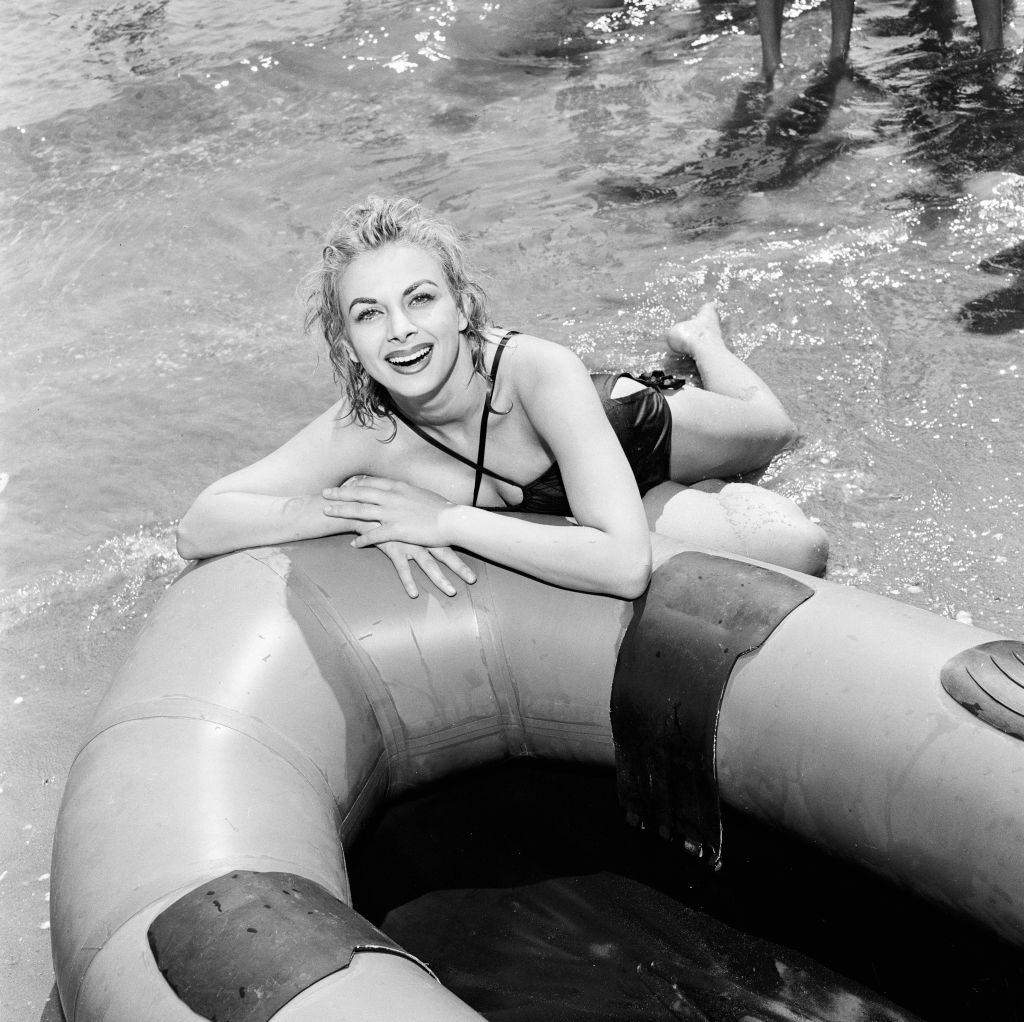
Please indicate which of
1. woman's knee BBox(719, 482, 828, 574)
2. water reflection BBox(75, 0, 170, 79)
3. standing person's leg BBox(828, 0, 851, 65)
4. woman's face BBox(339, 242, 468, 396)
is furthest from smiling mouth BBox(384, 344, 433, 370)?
water reflection BBox(75, 0, 170, 79)

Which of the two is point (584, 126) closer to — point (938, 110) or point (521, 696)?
point (938, 110)

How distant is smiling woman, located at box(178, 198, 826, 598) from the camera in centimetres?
261

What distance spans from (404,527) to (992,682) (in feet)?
4.13

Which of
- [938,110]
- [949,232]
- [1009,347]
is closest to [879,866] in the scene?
[1009,347]

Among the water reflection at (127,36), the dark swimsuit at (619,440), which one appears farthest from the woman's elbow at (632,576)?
the water reflection at (127,36)

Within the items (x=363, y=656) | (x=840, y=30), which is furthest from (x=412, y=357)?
(x=840, y=30)

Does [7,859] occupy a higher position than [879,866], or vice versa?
[879,866]

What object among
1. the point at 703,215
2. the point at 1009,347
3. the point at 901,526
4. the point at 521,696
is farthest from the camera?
the point at 703,215

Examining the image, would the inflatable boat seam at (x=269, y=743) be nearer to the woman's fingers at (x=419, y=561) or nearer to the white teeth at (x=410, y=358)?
the woman's fingers at (x=419, y=561)

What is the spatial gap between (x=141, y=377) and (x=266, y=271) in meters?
0.84

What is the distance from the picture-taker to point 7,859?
2.85 metres

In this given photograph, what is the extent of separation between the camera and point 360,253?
270 centimetres

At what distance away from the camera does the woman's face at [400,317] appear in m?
2.66

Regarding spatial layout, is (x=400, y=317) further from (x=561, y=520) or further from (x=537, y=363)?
(x=561, y=520)
